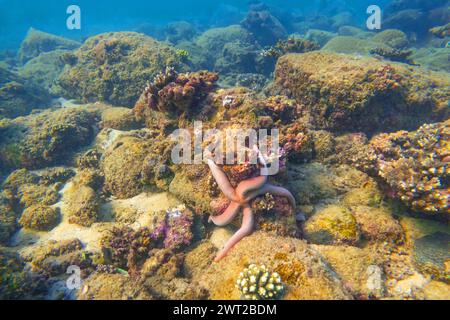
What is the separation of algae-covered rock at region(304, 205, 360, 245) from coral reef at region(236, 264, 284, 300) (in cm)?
154

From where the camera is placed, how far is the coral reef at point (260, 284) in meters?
3.78

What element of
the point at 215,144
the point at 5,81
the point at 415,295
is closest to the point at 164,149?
the point at 215,144

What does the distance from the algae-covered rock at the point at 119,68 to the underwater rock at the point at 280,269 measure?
936 cm

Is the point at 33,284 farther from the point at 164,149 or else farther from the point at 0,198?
the point at 0,198

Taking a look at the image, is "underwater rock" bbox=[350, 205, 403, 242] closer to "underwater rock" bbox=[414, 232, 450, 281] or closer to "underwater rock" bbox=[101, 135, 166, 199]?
"underwater rock" bbox=[414, 232, 450, 281]

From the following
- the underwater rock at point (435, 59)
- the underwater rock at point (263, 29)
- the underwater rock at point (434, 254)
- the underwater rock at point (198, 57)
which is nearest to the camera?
the underwater rock at point (434, 254)

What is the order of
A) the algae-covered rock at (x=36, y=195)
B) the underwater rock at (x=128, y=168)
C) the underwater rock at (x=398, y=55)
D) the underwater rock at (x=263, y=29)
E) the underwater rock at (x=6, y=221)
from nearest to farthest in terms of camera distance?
the underwater rock at (x=6, y=221) → the underwater rock at (x=128, y=168) → the algae-covered rock at (x=36, y=195) → the underwater rock at (x=398, y=55) → the underwater rock at (x=263, y=29)

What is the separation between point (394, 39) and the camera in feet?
59.6

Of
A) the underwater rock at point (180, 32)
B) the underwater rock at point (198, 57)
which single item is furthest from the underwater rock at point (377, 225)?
the underwater rock at point (180, 32)

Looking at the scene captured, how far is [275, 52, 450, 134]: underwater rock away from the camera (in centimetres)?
666

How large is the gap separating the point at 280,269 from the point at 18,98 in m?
14.9

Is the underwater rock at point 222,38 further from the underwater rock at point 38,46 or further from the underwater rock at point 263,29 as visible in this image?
the underwater rock at point 38,46

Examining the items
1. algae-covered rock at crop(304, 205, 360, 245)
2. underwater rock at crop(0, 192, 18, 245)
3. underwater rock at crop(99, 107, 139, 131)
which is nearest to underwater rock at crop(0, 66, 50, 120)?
underwater rock at crop(99, 107, 139, 131)
